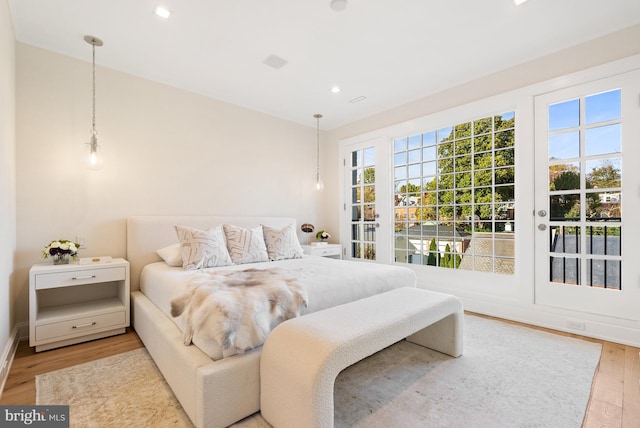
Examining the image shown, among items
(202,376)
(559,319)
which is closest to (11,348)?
(202,376)

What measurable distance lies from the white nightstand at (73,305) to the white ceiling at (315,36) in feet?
6.57

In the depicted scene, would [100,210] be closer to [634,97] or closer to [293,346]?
[293,346]

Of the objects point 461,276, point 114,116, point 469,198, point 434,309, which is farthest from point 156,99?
point 461,276

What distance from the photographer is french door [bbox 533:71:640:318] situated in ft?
8.07

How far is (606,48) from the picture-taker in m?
2.56

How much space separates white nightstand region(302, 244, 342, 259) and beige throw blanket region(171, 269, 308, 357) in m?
2.31

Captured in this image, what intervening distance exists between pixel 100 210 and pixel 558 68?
4.70 metres

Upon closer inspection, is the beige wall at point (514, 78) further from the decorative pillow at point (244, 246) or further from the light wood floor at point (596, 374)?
the light wood floor at point (596, 374)

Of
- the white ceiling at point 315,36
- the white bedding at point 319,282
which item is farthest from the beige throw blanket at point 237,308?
the white ceiling at point 315,36

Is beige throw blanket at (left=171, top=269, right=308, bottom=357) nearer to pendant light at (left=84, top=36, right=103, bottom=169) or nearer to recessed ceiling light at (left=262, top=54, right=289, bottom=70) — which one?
pendant light at (left=84, top=36, right=103, bottom=169)

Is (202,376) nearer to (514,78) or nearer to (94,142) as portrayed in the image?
(94,142)

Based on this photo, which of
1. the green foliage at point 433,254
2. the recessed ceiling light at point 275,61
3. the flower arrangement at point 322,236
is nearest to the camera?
the recessed ceiling light at point 275,61

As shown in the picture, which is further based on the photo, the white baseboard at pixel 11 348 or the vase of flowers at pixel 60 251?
the vase of flowers at pixel 60 251

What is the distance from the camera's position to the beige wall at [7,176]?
1992 mm
